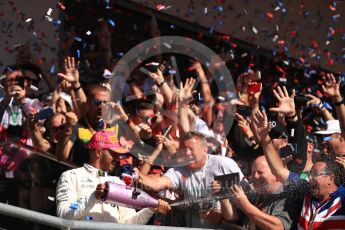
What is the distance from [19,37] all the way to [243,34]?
3.17m

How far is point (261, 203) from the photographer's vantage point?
23.8ft

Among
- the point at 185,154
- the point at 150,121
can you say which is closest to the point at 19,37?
the point at 150,121

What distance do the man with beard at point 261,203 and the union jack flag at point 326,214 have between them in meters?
0.17

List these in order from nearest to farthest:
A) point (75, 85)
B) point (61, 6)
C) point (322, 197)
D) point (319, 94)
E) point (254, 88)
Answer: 1. point (322, 197)
2. point (75, 85)
3. point (254, 88)
4. point (61, 6)
5. point (319, 94)

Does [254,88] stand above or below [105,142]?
above

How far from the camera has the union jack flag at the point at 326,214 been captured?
6768 millimetres

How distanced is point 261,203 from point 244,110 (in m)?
1.78

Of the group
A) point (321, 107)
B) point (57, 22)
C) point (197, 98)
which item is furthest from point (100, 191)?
point (57, 22)

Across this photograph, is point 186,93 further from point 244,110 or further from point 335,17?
point 335,17

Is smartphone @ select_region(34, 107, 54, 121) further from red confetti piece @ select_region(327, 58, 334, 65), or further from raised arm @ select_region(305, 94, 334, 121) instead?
red confetti piece @ select_region(327, 58, 334, 65)

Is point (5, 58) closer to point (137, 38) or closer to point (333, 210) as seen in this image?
point (137, 38)

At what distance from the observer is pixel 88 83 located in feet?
31.3

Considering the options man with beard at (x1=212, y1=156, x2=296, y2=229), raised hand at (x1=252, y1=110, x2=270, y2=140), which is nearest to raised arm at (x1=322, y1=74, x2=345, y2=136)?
raised hand at (x1=252, y1=110, x2=270, y2=140)

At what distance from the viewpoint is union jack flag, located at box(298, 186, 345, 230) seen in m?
6.77
